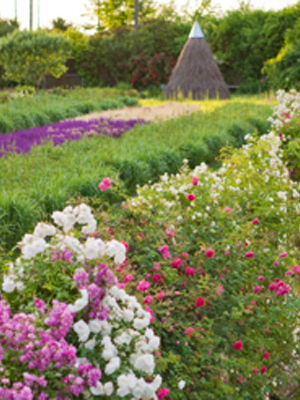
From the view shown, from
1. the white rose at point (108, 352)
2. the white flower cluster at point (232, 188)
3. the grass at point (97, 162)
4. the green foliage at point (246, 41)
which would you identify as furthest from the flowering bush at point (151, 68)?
the white rose at point (108, 352)

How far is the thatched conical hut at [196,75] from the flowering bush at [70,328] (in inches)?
671

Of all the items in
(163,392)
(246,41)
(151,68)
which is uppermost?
(246,41)

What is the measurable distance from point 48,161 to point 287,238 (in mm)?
3010

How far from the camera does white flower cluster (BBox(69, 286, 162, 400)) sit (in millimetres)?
1883

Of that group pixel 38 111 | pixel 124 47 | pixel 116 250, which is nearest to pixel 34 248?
pixel 116 250

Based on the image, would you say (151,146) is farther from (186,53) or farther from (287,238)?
(186,53)

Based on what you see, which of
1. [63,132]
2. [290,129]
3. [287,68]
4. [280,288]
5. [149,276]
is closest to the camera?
[149,276]

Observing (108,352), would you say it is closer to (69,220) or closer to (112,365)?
(112,365)

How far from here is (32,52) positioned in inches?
747

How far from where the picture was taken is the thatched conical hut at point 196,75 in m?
18.8

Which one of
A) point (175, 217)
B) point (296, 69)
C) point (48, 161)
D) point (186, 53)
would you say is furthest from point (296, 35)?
point (175, 217)

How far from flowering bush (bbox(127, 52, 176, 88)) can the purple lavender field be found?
1589 centimetres

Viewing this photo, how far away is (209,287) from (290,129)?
4975 mm

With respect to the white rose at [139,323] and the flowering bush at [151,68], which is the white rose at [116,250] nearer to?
the white rose at [139,323]
